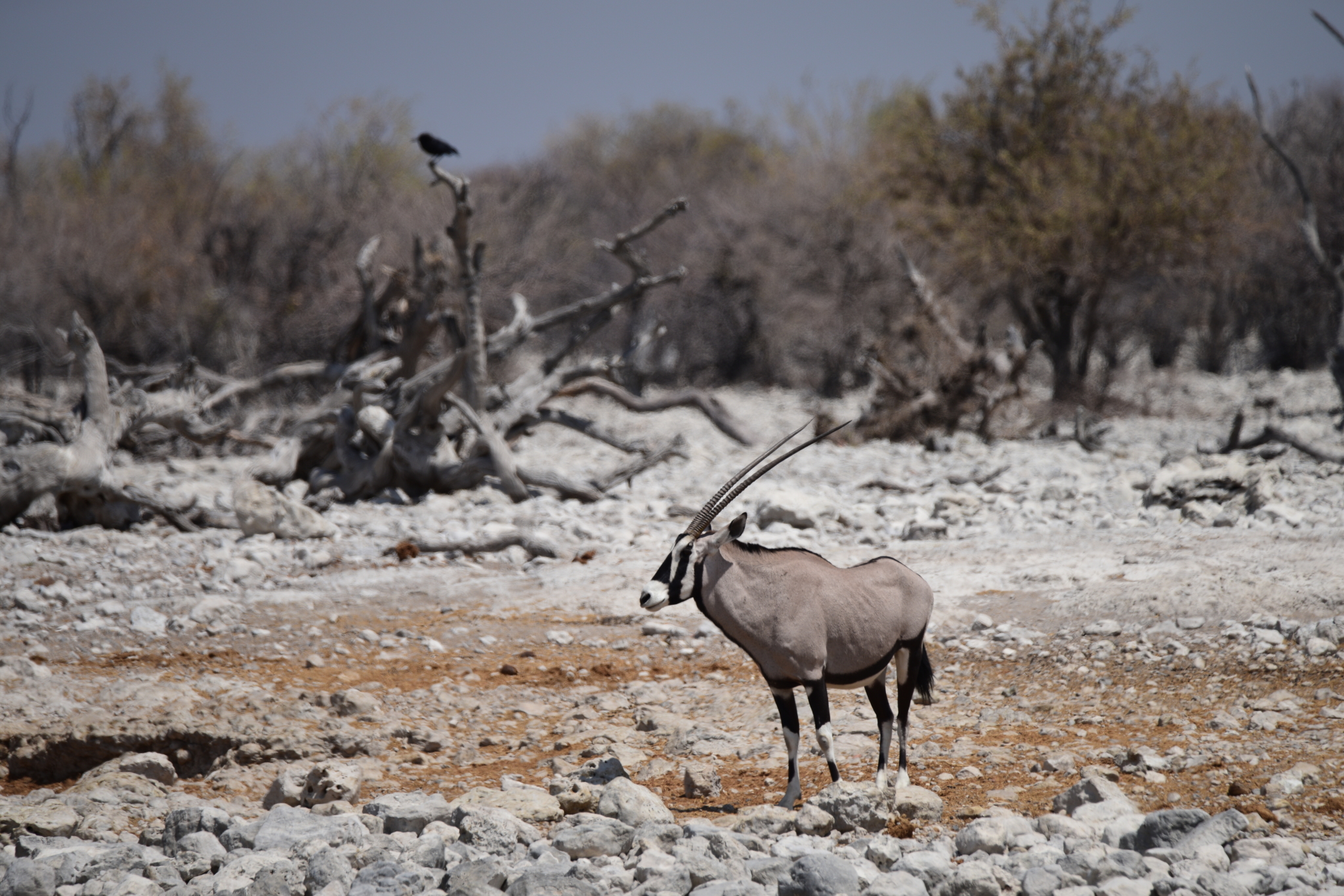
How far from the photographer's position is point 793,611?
4.38 meters

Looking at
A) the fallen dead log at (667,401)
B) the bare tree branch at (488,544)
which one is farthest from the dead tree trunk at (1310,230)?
the bare tree branch at (488,544)

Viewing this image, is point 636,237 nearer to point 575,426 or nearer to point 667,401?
point 667,401

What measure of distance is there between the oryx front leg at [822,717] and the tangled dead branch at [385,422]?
5323 mm

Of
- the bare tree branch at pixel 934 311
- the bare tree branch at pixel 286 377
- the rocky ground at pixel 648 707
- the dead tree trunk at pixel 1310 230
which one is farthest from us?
the bare tree branch at pixel 934 311

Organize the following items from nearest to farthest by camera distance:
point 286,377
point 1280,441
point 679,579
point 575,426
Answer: point 679,579 → point 1280,441 → point 575,426 → point 286,377

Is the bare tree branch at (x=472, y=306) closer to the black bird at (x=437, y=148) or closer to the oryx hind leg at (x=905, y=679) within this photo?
the black bird at (x=437, y=148)

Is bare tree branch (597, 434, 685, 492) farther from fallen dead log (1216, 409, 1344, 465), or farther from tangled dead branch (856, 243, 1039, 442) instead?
fallen dead log (1216, 409, 1344, 465)

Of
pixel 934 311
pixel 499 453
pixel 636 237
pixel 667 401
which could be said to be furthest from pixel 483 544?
pixel 934 311

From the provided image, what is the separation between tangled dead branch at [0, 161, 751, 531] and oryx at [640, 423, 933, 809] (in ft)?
17.1

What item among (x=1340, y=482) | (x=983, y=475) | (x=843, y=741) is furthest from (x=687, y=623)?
(x=1340, y=482)

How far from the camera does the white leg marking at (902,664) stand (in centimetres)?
470

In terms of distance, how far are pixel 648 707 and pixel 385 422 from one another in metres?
6.71

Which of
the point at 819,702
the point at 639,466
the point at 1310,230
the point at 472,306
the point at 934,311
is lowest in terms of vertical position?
the point at 819,702

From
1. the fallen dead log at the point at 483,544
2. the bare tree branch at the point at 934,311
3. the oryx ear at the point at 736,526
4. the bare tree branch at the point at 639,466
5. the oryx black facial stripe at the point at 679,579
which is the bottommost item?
the fallen dead log at the point at 483,544
